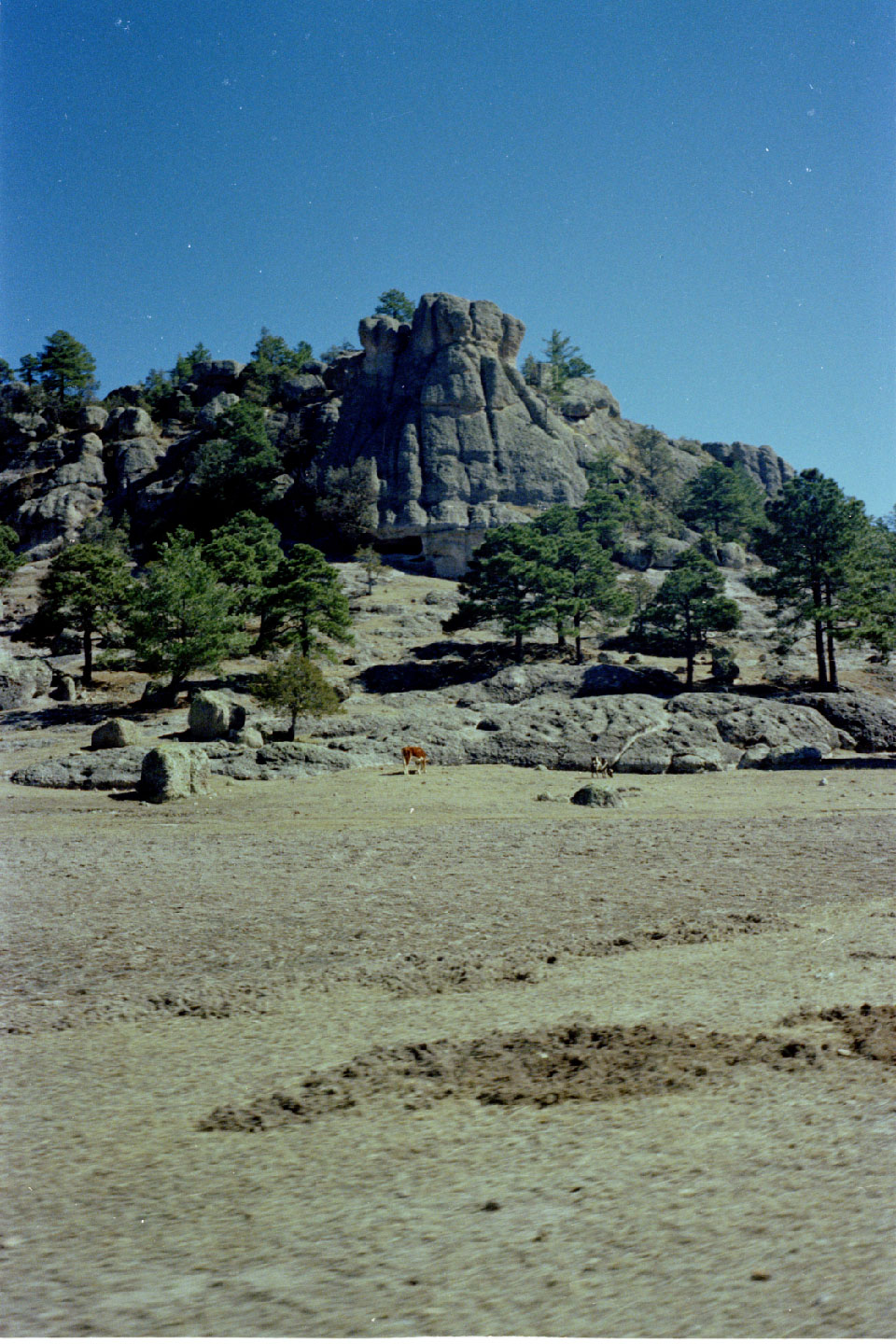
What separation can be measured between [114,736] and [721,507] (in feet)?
252

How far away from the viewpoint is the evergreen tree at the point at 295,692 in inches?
905

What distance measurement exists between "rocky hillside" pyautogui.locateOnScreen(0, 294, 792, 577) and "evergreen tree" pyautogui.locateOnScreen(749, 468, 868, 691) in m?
33.7

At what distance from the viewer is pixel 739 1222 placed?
113 inches

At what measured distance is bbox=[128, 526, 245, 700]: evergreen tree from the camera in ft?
106

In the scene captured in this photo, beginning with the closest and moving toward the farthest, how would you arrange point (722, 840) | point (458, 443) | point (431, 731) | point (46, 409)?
point (722, 840) → point (431, 731) → point (458, 443) → point (46, 409)

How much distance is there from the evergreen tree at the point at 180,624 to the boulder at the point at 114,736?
9735 mm

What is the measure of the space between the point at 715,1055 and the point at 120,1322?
3.18 meters

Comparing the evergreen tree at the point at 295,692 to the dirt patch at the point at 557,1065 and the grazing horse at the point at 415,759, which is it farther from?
the dirt patch at the point at 557,1065

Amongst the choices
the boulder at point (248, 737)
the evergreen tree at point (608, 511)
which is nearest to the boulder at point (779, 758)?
the boulder at point (248, 737)

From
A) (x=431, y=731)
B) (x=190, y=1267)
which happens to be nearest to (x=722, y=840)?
(x=190, y=1267)

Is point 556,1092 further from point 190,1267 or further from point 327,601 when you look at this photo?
point 327,601

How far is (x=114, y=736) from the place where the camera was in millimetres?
22531

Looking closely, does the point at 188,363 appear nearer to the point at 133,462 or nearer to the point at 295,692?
the point at 133,462

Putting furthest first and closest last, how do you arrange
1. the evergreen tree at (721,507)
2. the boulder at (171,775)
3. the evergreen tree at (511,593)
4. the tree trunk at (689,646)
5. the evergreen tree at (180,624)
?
the evergreen tree at (721,507)
the evergreen tree at (511,593)
the tree trunk at (689,646)
the evergreen tree at (180,624)
the boulder at (171,775)
